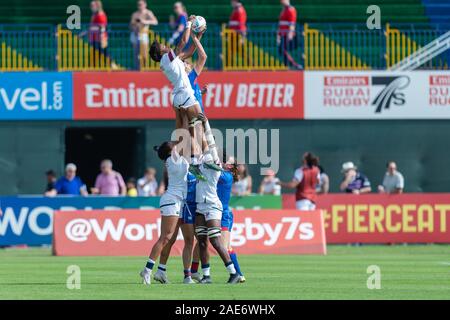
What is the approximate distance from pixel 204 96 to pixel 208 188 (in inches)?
Result: 646

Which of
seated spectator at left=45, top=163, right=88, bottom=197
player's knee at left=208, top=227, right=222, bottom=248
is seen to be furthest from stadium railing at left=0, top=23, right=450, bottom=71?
player's knee at left=208, top=227, right=222, bottom=248

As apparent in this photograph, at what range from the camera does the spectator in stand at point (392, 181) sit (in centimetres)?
3341

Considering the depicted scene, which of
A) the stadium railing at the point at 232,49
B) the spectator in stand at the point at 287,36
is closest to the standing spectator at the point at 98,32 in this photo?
the stadium railing at the point at 232,49

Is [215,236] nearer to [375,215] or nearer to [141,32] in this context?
[375,215]

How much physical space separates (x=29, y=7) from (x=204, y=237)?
20927 mm

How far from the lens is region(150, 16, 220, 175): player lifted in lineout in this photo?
1888 cm

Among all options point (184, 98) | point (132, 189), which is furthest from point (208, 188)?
point (132, 189)

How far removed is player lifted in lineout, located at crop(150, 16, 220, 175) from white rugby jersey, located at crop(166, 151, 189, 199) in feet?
1.05

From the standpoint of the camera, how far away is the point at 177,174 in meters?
18.4

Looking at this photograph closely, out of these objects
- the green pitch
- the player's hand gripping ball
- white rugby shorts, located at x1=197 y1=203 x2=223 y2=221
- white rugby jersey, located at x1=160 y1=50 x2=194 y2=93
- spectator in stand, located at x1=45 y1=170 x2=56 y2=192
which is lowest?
the green pitch

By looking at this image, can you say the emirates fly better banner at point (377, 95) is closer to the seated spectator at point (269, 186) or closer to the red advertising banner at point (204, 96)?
the red advertising banner at point (204, 96)

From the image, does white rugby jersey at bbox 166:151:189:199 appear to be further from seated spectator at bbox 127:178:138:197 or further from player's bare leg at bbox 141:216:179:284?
seated spectator at bbox 127:178:138:197
